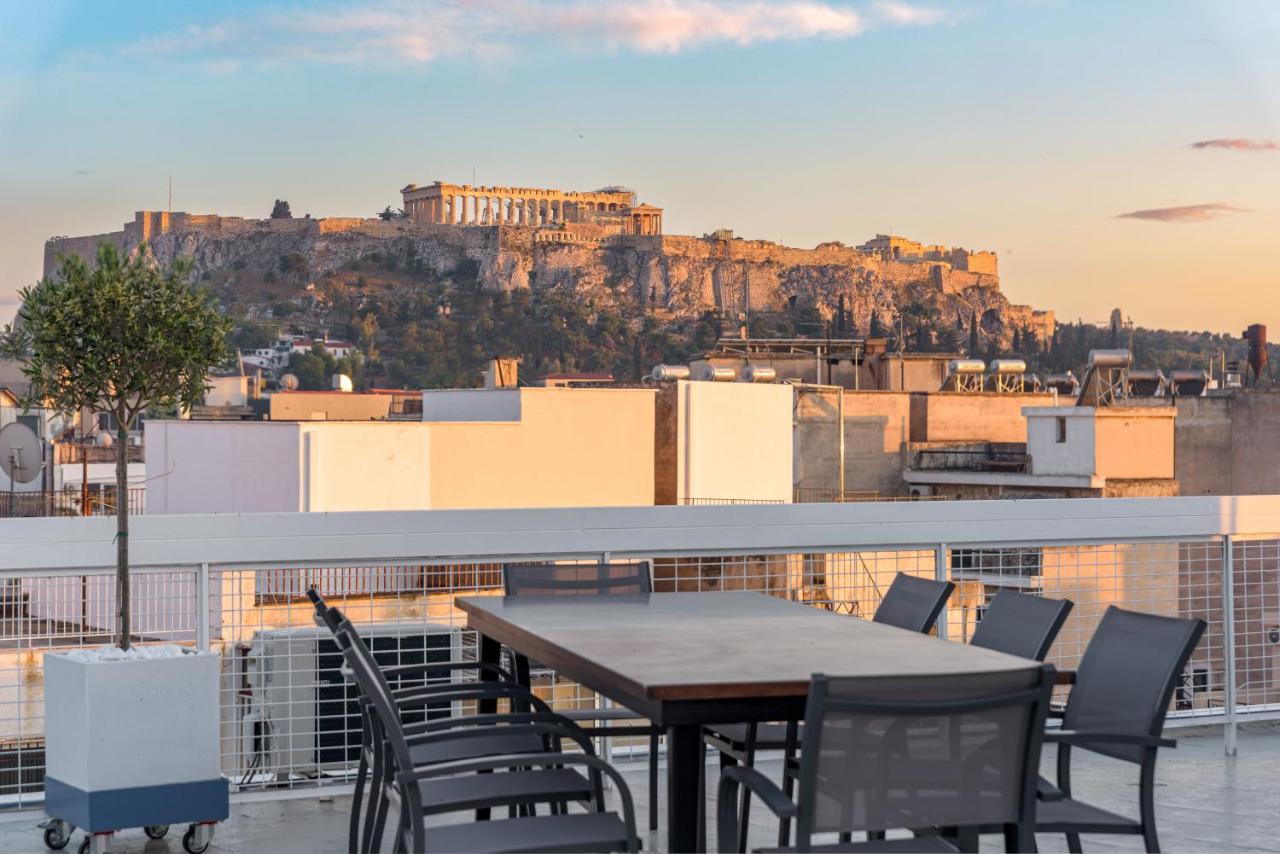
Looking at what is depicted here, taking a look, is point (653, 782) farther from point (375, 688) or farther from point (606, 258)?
point (606, 258)

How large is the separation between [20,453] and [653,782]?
1299cm

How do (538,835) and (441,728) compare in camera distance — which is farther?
(441,728)

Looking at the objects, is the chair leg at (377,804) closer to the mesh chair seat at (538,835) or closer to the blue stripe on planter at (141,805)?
the mesh chair seat at (538,835)

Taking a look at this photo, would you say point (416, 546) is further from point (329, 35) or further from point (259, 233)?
point (259, 233)

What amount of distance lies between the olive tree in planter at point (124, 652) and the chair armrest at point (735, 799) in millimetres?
1529

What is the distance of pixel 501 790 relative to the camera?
2.86 metres

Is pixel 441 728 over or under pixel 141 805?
over

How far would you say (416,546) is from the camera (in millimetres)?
4520

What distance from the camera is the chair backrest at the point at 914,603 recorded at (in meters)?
3.60

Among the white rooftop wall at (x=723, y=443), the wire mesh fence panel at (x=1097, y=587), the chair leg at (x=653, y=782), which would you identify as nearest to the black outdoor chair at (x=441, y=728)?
the chair leg at (x=653, y=782)

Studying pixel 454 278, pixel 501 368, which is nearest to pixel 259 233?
pixel 454 278

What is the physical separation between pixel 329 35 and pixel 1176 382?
5519 centimetres

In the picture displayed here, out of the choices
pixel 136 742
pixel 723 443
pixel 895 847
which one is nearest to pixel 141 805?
pixel 136 742

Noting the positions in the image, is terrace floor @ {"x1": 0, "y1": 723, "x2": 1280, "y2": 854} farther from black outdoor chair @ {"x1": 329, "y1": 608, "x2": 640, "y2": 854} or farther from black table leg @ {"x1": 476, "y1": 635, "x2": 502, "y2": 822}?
black outdoor chair @ {"x1": 329, "y1": 608, "x2": 640, "y2": 854}
